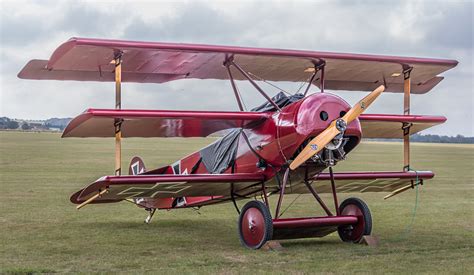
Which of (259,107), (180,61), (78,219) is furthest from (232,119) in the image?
(78,219)

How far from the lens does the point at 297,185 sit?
1040 centimetres

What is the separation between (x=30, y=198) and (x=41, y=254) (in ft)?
28.2

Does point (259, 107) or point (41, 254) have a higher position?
point (259, 107)

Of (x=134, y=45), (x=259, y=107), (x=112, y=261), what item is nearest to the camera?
(x=112, y=261)

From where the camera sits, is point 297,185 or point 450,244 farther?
point 297,185

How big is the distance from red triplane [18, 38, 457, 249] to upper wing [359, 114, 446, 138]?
0.8 inches

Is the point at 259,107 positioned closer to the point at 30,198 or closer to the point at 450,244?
the point at 450,244

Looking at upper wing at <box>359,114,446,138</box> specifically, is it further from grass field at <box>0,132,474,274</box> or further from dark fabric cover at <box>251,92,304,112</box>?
grass field at <box>0,132,474,274</box>

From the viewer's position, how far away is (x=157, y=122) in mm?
9555

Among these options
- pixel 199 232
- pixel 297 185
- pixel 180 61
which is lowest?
pixel 199 232

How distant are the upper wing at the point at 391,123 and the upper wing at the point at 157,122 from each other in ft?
5.66

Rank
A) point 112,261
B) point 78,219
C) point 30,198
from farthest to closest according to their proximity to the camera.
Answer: point 30,198 < point 78,219 < point 112,261

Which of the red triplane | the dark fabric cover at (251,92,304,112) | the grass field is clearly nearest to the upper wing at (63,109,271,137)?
the red triplane

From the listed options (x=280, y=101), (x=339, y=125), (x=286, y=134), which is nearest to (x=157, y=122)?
(x=280, y=101)
